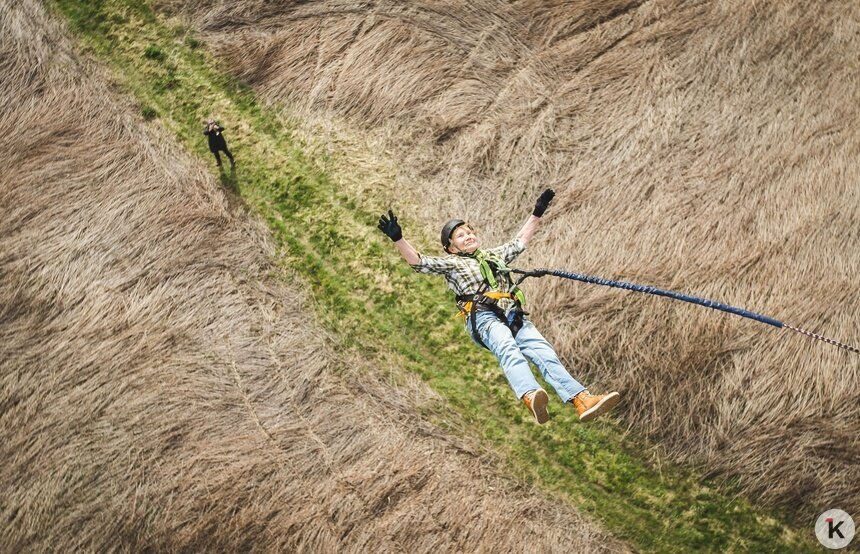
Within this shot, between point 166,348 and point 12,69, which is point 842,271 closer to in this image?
point 166,348

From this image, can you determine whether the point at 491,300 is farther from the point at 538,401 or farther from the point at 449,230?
the point at 538,401

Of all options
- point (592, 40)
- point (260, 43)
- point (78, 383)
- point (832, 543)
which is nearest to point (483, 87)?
point (592, 40)

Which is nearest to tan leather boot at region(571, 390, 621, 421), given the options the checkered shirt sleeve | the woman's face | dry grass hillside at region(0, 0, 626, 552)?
the checkered shirt sleeve

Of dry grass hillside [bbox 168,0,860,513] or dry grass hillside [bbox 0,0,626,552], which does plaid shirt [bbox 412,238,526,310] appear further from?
dry grass hillside [bbox 0,0,626,552]

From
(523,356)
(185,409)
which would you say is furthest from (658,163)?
(185,409)

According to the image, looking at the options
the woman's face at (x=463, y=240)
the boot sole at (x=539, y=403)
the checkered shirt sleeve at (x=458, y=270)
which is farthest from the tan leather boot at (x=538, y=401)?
the woman's face at (x=463, y=240)

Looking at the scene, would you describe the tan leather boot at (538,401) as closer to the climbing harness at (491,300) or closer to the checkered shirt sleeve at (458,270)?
the climbing harness at (491,300)
